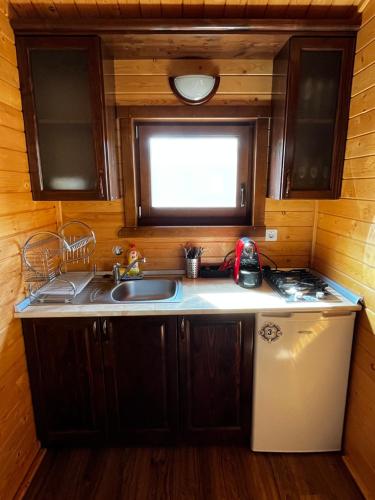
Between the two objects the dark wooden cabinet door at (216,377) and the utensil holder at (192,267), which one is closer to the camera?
the dark wooden cabinet door at (216,377)

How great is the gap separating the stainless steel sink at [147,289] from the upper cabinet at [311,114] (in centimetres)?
90

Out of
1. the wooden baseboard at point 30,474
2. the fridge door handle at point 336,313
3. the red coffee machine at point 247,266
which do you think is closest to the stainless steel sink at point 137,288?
the red coffee machine at point 247,266

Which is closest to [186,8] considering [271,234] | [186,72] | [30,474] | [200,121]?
[186,72]

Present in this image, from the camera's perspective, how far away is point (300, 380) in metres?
1.57

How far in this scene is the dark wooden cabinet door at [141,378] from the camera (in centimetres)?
154

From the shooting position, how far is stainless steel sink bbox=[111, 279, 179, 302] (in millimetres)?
1917

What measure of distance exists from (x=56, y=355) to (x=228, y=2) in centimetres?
197

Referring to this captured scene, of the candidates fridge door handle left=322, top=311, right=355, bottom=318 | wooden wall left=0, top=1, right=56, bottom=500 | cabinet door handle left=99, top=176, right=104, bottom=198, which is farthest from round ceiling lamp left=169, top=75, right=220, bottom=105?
fridge door handle left=322, top=311, right=355, bottom=318

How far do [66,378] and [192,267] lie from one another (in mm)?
965

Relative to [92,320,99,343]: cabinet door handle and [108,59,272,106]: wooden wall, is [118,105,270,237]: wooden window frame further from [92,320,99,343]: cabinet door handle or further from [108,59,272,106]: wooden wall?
[92,320,99,343]: cabinet door handle

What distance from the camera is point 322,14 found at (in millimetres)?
1475

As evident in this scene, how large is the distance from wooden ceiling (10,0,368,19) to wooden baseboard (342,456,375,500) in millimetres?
2340

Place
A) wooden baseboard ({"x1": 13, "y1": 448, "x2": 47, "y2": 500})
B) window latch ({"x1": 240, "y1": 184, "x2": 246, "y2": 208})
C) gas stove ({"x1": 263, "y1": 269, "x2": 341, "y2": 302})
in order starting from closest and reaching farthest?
wooden baseboard ({"x1": 13, "y1": 448, "x2": 47, "y2": 500}) < gas stove ({"x1": 263, "y1": 269, "x2": 341, "y2": 302}) < window latch ({"x1": 240, "y1": 184, "x2": 246, "y2": 208})

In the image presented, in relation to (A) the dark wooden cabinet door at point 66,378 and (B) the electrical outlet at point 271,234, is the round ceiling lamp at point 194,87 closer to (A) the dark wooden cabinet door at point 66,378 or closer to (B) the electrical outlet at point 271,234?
(B) the electrical outlet at point 271,234
